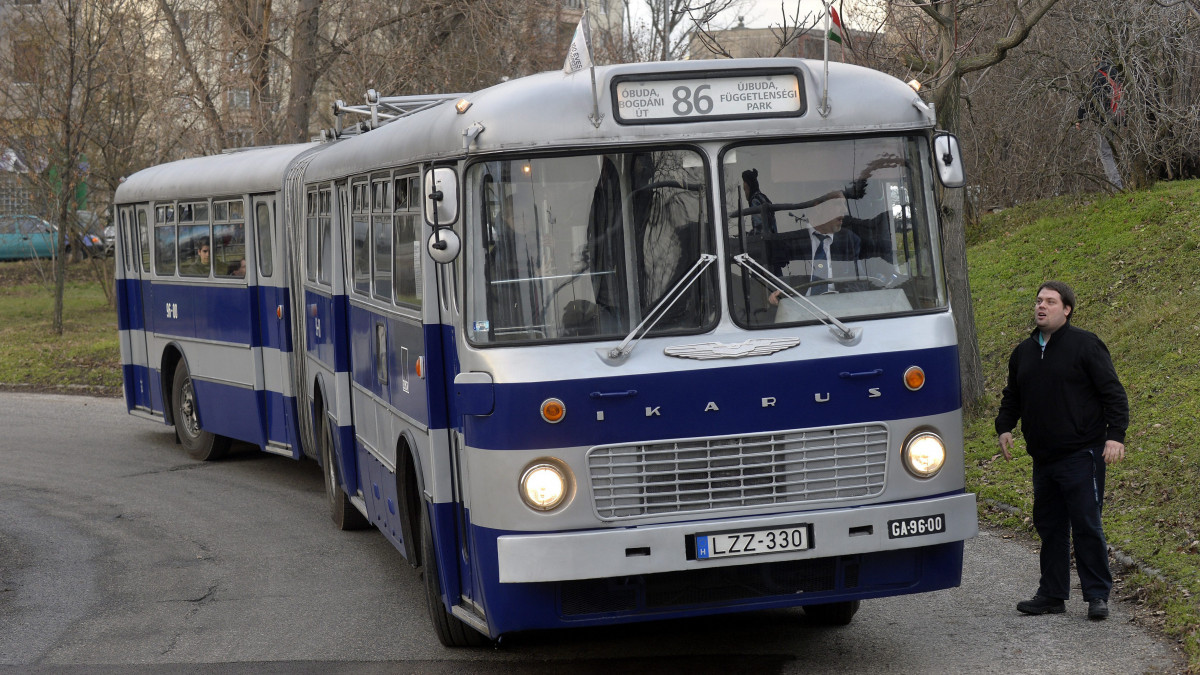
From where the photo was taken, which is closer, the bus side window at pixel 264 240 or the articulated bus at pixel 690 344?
the articulated bus at pixel 690 344

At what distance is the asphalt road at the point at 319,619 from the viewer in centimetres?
737

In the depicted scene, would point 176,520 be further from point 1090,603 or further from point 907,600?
point 1090,603

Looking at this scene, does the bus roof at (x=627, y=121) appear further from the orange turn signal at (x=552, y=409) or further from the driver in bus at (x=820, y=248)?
the orange turn signal at (x=552, y=409)

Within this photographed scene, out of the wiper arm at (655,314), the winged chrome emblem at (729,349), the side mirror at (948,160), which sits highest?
the side mirror at (948,160)

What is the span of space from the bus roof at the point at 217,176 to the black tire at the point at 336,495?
2582 mm

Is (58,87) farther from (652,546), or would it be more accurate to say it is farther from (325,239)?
(652,546)

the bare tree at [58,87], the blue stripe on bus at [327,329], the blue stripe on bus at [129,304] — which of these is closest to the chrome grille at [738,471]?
the blue stripe on bus at [327,329]

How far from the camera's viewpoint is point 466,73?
23.1 m

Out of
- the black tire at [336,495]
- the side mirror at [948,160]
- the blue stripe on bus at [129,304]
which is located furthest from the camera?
the blue stripe on bus at [129,304]

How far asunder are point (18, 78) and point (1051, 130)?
18249 millimetres

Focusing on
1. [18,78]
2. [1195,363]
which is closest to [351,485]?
[1195,363]

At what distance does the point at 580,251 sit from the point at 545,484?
106 cm

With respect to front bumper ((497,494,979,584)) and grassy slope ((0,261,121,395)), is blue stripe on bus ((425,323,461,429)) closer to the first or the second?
front bumper ((497,494,979,584))

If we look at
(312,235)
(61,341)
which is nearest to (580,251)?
(312,235)
